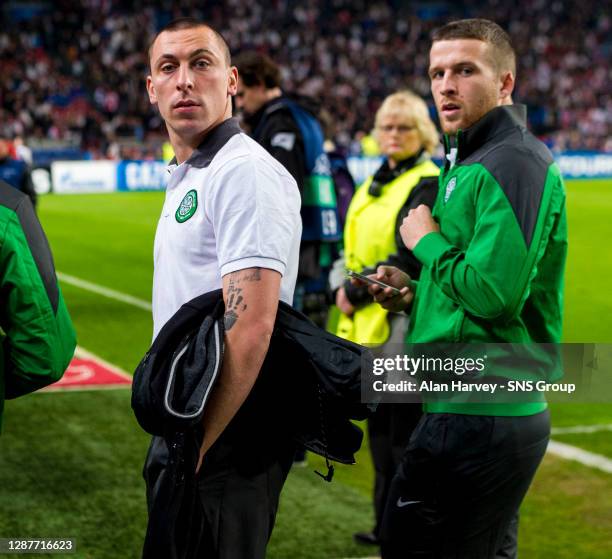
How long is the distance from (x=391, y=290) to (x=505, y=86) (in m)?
0.71

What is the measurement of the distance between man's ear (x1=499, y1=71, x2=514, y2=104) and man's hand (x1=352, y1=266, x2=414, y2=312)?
0.62 m

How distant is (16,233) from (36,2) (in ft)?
125

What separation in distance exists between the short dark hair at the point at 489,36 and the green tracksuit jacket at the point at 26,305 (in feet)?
4.34

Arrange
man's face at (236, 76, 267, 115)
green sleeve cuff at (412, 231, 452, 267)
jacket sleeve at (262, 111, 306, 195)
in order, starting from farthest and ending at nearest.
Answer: man's face at (236, 76, 267, 115) → jacket sleeve at (262, 111, 306, 195) → green sleeve cuff at (412, 231, 452, 267)

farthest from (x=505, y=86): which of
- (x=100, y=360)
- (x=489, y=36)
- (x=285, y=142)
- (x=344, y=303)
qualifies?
(x=100, y=360)

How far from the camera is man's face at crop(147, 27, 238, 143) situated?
2.82 meters

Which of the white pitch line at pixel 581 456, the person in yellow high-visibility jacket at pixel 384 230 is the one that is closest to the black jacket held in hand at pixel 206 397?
the person in yellow high-visibility jacket at pixel 384 230

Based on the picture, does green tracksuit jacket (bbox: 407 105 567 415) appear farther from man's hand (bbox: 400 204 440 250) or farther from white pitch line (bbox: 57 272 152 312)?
white pitch line (bbox: 57 272 152 312)

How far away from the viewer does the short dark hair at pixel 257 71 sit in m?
5.73

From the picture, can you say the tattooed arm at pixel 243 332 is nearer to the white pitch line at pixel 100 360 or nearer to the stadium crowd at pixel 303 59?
the white pitch line at pixel 100 360

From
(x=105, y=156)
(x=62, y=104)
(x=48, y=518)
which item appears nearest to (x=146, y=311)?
(x=48, y=518)

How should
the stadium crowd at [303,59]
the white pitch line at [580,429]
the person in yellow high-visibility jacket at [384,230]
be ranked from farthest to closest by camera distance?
the stadium crowd at [303,59]
the white pitch line at [580,429]
the person in yellow high-visibility jacket at [384,230]

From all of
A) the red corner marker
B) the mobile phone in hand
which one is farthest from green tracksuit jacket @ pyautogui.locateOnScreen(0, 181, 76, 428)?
the red corner marker

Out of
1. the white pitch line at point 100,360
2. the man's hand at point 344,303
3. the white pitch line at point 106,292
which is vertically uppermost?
the man's hand at point 344,303
